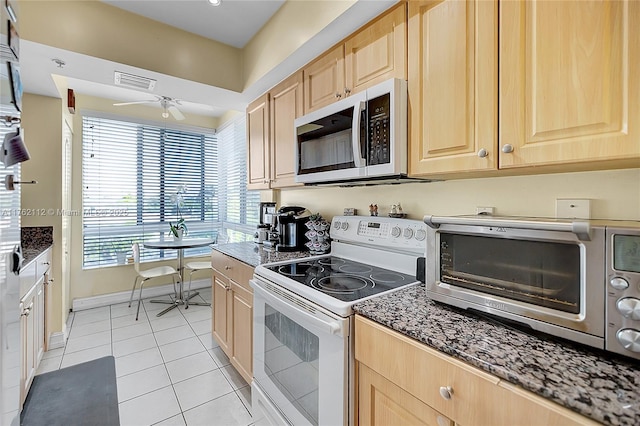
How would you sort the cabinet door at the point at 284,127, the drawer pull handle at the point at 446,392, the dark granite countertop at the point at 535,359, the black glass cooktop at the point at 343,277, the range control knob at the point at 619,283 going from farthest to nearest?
the cabinet door at the point at 284,127, the black glass cooktop at the point at 343,277, the drawer pull handle at the point at 446,392, the range control knob at the point at 619,283, the dark granite countertop at the point at 535,359

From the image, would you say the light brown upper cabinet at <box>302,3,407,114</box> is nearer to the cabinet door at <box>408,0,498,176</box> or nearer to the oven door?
the cabinet door at <box>408,0,498,176</box>

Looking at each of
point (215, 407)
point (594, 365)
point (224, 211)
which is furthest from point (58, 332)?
point (594, 365)

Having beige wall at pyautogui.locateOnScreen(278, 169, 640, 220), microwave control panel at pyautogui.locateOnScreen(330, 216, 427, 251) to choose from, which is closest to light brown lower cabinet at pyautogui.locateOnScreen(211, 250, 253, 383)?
microwave control panel at pyautogui.locateOnScreen(330, 216, 427, 251)

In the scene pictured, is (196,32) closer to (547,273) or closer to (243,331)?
(243,331)

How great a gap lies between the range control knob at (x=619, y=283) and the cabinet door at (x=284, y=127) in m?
1.68

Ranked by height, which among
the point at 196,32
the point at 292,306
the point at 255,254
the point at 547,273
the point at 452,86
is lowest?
the point at 292,306

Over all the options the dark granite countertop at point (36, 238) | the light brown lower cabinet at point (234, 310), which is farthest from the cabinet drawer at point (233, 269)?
the dark granite countertop at point (36, 238)

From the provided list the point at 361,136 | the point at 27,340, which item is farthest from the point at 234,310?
the point at 361,136

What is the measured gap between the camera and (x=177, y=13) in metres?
2.06

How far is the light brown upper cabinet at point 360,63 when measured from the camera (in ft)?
4.51

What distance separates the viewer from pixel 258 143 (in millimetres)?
2619

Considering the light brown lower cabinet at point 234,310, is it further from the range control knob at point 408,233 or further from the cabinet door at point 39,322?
the cabinet door at point 39,322

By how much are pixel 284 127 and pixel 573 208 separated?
1778mm

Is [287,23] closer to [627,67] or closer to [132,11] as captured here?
[132,11]
